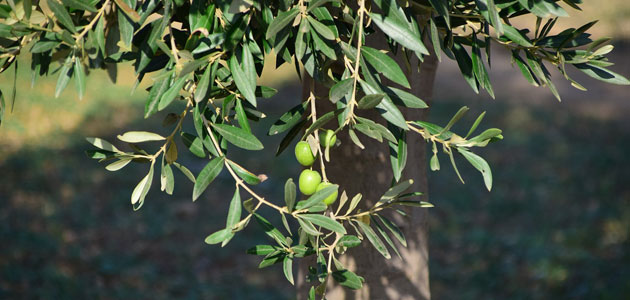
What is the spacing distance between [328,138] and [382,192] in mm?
728

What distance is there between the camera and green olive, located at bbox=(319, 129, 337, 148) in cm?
117

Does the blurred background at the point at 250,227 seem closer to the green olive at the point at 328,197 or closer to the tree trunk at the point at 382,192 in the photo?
the tree trunk at the point at 382,192

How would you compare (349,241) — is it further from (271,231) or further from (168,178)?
(168,178)

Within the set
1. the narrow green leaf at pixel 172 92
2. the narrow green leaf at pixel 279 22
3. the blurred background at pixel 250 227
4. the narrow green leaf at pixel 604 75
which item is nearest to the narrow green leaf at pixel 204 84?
the narrow green leaf at pixel 172 92

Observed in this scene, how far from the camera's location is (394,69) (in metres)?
1.16

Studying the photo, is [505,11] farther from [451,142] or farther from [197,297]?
[197,297]

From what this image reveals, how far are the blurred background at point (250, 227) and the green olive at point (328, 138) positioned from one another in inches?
122

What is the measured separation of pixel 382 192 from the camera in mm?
1875

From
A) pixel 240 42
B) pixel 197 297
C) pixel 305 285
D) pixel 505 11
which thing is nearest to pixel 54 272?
pixel 197 297

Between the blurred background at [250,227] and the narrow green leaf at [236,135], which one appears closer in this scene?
the narrow green leaf at [236,135]

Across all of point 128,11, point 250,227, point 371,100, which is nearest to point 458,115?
point 371,100

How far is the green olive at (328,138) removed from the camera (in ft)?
3.84

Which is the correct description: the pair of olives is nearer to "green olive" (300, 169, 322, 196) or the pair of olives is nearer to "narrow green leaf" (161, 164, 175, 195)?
"green olive" (300, 169, 322, 196)

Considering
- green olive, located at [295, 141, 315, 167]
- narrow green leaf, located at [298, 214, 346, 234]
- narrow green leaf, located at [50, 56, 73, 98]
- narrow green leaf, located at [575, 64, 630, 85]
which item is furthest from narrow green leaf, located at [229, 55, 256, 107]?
narrow green leaf, located at [575, 64, 630, 85]
